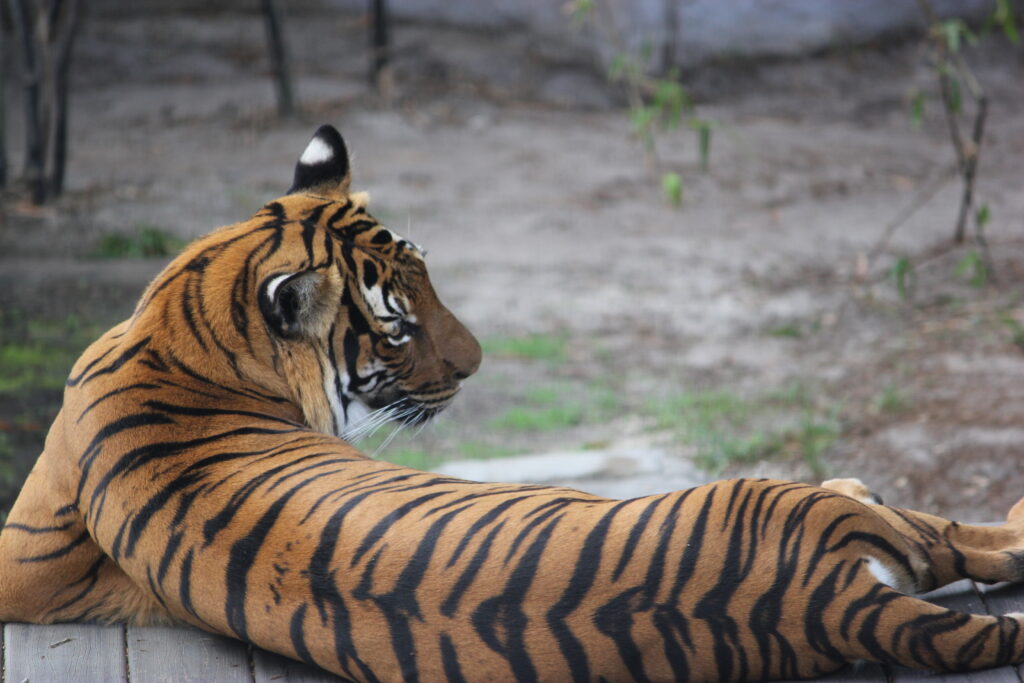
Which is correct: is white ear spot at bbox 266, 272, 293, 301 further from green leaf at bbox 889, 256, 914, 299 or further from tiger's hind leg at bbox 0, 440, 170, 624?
green leaf at bbox 889, 256, 914, 299

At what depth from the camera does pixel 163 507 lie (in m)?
1.91

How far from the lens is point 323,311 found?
2.20 metres

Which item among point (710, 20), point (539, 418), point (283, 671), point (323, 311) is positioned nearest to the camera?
point (283, 671)

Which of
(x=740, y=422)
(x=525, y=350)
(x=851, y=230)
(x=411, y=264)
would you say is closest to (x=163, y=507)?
(x=411, y=264)

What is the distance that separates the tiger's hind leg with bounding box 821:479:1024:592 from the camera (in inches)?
77.3

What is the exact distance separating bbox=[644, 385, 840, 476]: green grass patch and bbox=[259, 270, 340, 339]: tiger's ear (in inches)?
88.2

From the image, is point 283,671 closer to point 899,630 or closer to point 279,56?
point 899,630

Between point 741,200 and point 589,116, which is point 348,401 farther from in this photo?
point 589,116

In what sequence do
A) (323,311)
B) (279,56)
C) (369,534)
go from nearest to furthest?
(369,534) → (323,311) → (279,56)

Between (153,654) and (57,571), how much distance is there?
24 centimetres

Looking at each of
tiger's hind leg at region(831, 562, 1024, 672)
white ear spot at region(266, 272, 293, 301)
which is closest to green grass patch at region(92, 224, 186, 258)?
white ear spot at region(266, 272, 293, 301)

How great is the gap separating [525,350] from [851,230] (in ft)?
7.90

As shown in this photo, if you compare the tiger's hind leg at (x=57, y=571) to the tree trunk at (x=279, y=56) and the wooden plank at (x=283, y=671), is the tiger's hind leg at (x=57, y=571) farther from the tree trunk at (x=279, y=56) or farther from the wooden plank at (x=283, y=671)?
the tree trunk at (x=279, y=56)

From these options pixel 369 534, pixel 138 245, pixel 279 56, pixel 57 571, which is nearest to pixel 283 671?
pixel 369 534
